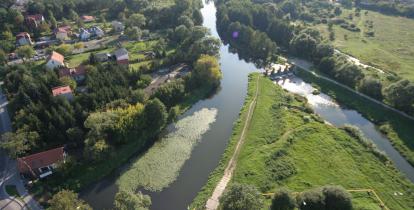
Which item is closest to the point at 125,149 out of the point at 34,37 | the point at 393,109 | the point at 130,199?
the point at 130,199

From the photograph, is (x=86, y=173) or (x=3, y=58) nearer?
(x=86, y=173)

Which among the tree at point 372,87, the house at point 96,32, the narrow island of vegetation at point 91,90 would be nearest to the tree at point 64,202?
the narrow island of vegetation at point 91,90

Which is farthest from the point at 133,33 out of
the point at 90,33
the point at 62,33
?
the point at 62,33

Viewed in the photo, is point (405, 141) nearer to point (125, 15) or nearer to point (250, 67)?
point (250, 67)

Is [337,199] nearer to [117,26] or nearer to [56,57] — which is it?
[56,57]

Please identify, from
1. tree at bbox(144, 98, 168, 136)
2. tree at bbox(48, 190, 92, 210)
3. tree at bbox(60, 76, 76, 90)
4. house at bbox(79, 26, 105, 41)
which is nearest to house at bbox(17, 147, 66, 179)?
tree at bbox(48, 190, 92, 210)

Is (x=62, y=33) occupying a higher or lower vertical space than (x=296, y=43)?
lower
